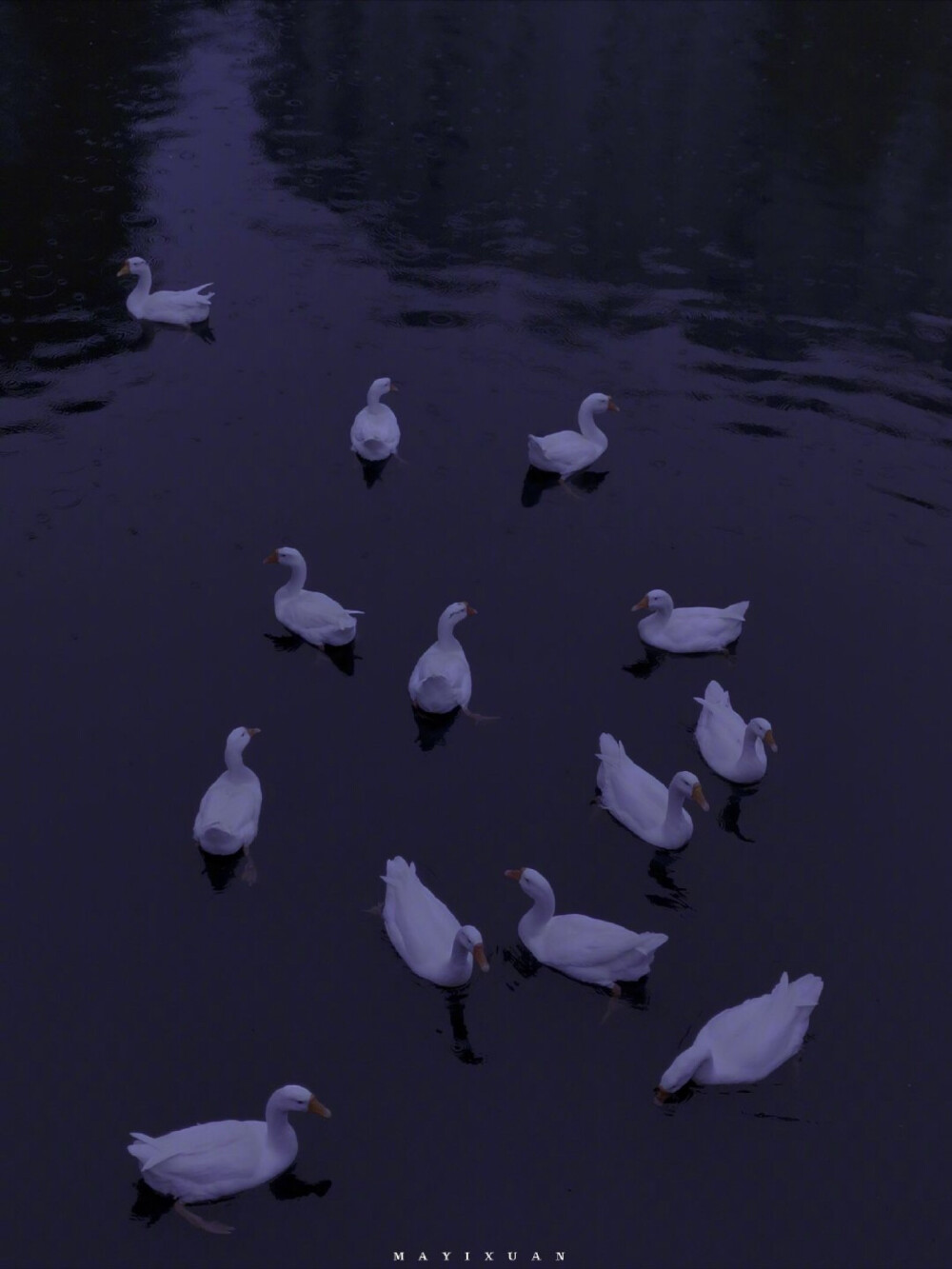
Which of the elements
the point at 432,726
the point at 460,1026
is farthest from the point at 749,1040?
the point at 432,726

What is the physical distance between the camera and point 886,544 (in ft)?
68.2

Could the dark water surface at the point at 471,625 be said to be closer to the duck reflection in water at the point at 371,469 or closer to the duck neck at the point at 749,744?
the duck reflection in water at the point at 371,469

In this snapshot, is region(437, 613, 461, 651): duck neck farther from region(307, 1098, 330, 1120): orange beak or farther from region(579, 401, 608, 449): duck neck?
region(307, 1098, 330, 1120): orange beak

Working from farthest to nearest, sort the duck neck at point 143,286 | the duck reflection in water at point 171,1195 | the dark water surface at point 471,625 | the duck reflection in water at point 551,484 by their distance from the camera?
the duck neck at point 143,286 < the duck reflection in water at point 551,484 < the dark water surface at point 471,625 < the duck reflection in water at point 171,1195

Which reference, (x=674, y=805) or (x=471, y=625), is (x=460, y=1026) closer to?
(x=674, y=805)

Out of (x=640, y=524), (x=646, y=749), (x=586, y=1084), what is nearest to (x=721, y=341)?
(x=640, y=524)

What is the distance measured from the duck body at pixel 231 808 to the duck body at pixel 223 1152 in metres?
3.48

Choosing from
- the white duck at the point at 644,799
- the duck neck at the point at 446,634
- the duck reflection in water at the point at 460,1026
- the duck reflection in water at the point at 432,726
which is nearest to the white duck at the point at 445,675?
the duck neck at the point at 446,634

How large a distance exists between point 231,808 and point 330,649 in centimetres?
384

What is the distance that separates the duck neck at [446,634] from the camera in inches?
675

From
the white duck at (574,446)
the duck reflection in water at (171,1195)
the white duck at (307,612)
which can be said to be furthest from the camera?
the white duck at (574,446)

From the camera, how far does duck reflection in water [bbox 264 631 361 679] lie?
1827 cm

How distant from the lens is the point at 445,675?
17078 millimetres

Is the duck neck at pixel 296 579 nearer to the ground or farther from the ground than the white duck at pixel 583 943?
farther from the ground
